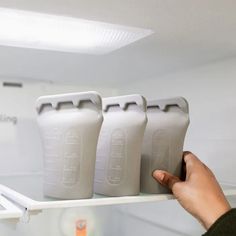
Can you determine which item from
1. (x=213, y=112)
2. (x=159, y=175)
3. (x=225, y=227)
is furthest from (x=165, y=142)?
(x=213, y=112)

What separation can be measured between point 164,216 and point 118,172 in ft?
2.78

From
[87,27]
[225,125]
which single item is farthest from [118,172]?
[225,125]

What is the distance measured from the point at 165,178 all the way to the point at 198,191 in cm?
12

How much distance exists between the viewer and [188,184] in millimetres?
1101

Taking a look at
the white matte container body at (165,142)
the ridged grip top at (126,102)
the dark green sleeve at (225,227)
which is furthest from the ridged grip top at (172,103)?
the dark green sleeve at (225,227)

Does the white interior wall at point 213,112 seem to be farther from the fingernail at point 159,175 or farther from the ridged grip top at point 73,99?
the ridged grip top at point 73,99

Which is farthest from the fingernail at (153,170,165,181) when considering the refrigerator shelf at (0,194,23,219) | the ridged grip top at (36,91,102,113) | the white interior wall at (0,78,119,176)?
the white interior wall at (0,78,119,176)

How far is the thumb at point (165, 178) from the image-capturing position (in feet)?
3.75

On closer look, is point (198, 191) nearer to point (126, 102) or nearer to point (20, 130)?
point (126, 102)

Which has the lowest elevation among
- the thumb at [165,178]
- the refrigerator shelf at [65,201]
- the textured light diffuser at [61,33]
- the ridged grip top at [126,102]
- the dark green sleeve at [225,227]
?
the refrigerator shelf at [65,201]

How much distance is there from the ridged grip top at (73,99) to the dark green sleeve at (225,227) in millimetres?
410

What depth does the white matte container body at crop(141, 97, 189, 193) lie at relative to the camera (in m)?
1.17

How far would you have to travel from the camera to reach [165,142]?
3.85 ft

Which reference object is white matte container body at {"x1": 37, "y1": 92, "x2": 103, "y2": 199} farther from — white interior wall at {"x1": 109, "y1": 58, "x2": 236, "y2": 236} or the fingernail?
white interior wall at {"x1": 109, "y1": 58, "x2": 236, "y2": 236}
